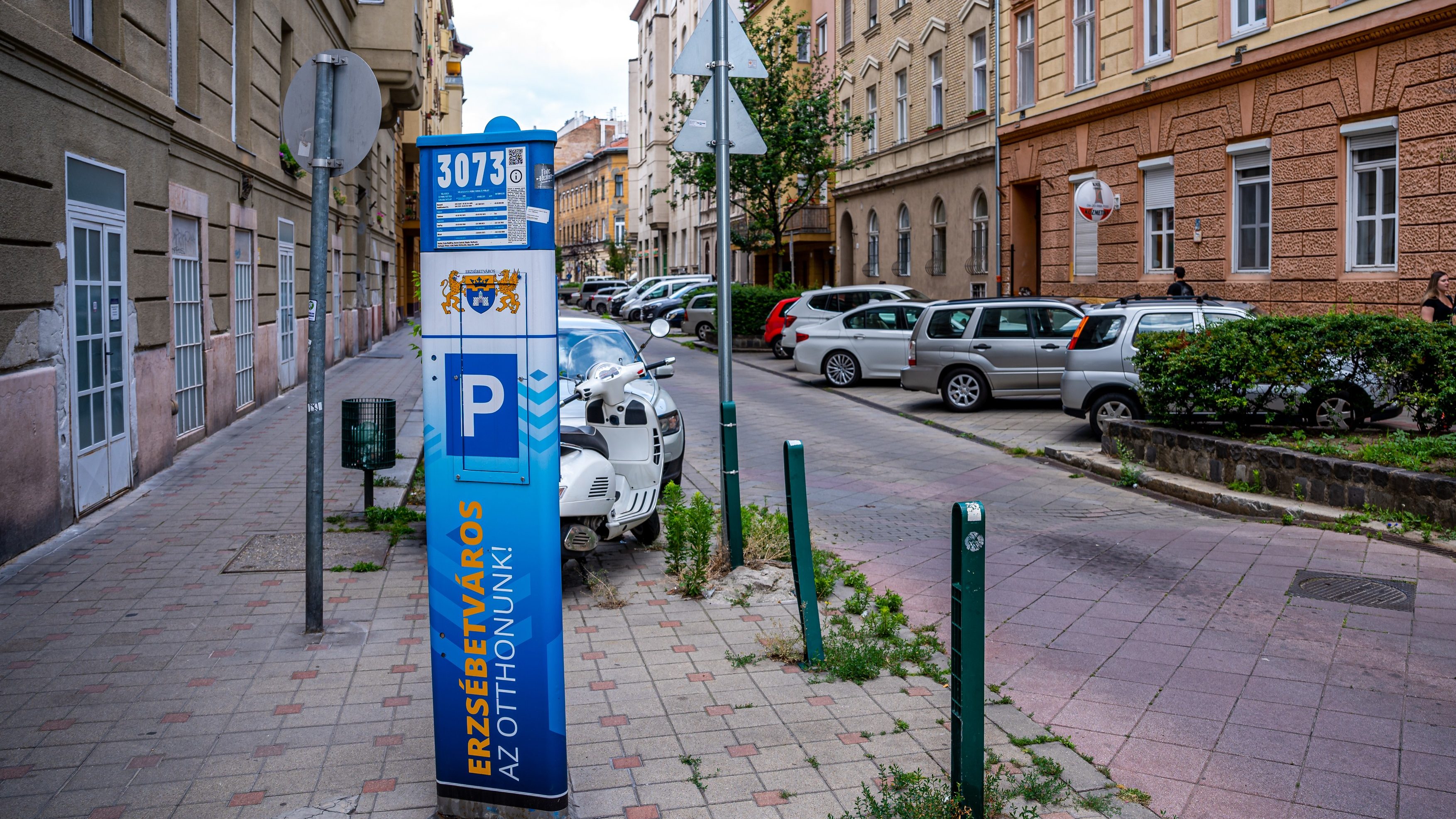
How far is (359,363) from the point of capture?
25.1 meters

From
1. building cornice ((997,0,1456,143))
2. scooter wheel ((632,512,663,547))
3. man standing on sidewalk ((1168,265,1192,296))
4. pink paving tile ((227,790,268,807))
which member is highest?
building cornice ((997,0,1456,143))

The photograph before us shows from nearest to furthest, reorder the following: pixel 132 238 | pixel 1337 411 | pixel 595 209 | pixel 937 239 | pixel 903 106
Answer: pixel 132 238, pixel 1337 411, pixel 937 239, pixel 903 106, pixel 595 209

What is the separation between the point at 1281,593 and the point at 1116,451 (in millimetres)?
5134

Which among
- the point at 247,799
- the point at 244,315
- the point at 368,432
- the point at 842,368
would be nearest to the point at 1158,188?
the point at 842,368

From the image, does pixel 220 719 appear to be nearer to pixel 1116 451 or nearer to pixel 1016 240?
pixel 1116 451

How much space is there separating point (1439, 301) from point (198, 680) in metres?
13.9

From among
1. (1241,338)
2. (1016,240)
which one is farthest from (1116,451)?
(1016,240)

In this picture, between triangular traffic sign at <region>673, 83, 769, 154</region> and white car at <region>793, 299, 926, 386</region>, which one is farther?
white car at <region>793, 299, 926, 386</region>

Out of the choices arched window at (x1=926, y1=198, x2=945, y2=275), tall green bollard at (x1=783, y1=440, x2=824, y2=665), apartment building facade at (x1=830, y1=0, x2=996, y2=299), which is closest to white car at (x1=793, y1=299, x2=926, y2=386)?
apartment building facade at (x1=830, y1=0, x2=996, y2=299)

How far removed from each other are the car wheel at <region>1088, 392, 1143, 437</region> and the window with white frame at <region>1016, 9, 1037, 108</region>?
43.8 feet

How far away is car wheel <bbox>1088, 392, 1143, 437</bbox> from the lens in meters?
13.4

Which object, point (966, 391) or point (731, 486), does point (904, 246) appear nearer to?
point (966, 391)

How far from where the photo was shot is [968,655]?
3.75 m

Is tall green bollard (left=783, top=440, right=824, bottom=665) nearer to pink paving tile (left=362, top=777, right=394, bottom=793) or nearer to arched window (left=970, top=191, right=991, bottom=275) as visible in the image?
pink paving tile (left=362, top=777, right=394, bottom=793)
